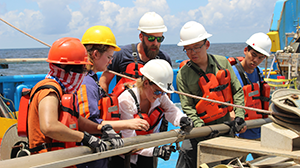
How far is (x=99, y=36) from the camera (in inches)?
108

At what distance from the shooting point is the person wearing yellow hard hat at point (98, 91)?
234 centimetres

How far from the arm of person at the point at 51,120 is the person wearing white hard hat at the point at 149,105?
88cm

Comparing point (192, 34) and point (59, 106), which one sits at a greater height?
point (192, 34)

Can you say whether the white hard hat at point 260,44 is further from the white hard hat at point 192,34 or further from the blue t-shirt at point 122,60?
the blue t-shirt at point 122,60

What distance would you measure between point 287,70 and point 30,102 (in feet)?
29.3

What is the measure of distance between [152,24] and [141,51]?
363 mm

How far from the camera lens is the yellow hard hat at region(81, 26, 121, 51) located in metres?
2.74

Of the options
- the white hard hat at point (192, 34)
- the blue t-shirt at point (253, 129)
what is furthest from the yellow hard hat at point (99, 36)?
the blue t-shirt at point (253, 129)

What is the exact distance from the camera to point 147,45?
3.31 meters

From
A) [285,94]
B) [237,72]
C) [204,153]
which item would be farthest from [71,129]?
[237,72]

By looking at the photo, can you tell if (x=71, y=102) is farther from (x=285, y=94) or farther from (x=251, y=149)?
(x=285, y=94)

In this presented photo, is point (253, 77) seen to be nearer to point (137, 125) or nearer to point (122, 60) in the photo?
point (122, 60)

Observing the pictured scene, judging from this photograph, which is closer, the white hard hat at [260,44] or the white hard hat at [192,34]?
the white hard hat at [192,34]

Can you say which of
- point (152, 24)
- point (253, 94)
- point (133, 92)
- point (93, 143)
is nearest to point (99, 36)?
point (133, 92)
